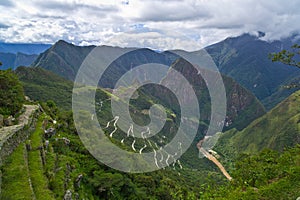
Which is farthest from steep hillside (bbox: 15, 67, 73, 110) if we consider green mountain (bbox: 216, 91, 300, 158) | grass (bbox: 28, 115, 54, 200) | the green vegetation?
green mountain (bbox: 216, 91, 300, 158)

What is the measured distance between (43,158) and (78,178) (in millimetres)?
3261

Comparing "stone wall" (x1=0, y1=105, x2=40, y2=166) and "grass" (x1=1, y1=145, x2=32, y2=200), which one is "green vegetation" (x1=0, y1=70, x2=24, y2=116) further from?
"grass" (x1=1, y1=145, x2=32, y2=200)

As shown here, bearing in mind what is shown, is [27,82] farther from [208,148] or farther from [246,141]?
[246,141]

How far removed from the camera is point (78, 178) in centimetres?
2014

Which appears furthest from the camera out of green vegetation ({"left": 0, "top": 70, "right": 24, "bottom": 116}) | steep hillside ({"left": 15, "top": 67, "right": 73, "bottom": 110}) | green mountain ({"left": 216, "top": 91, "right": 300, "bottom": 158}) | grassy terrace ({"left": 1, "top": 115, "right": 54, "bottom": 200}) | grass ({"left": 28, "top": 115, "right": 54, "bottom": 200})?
green mountain ({"left": 216, "top": 91, "right": 300, "bottom": 158})

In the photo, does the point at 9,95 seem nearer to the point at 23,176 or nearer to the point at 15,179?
the point at 23,176

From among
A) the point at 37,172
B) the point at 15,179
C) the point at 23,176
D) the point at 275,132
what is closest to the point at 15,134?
the point at 37,172

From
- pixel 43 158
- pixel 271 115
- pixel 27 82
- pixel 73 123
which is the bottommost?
pixel 271 115

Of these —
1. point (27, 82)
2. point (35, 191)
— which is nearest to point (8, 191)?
point (35, 191)

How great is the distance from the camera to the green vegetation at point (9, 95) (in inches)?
856

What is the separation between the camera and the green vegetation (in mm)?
21737

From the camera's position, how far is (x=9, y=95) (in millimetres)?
23141

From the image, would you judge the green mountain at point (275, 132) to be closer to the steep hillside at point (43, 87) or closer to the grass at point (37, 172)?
the steep hillside at point (43, 87)

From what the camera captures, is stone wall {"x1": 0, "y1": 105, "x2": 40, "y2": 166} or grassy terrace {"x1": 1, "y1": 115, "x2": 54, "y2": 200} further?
stone wall {"x1": 0, "y1": 105, "x2": 40, "y2": 166}
